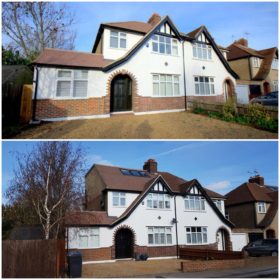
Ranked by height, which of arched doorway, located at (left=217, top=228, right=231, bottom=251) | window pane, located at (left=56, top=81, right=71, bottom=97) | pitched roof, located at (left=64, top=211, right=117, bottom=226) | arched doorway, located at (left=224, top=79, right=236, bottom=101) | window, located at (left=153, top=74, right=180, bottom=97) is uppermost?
arched doorway, located at (left=224, top=79, right=236, bottom=101)

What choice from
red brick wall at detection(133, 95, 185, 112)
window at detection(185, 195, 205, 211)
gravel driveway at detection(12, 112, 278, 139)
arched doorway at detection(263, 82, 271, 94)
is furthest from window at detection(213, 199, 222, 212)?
arched doorway at detection(263, 82, 271, 94)

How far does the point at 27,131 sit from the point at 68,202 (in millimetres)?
4344

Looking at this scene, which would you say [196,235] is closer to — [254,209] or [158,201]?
[158,201]

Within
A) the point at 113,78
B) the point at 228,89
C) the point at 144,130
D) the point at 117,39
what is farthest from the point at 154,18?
the point at 144,130

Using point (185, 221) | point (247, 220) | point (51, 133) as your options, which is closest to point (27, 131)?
point (51, 133)

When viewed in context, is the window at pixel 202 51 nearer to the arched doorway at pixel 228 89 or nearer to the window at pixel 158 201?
the arched doorway at pixel 228 89

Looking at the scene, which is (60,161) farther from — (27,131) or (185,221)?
(185,221)

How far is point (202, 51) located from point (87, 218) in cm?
1426

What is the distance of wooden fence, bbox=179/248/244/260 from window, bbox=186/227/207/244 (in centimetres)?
144

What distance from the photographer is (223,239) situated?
893 inches

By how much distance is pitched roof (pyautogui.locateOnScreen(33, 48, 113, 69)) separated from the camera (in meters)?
15.1

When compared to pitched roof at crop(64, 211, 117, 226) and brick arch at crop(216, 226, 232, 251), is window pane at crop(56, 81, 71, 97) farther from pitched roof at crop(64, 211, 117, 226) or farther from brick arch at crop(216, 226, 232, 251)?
brick arch at crop(216, 226, 232, 251)

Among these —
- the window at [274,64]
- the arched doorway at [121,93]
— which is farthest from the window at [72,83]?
the window at [274,64]

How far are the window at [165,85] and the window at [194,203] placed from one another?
26.8 ft
